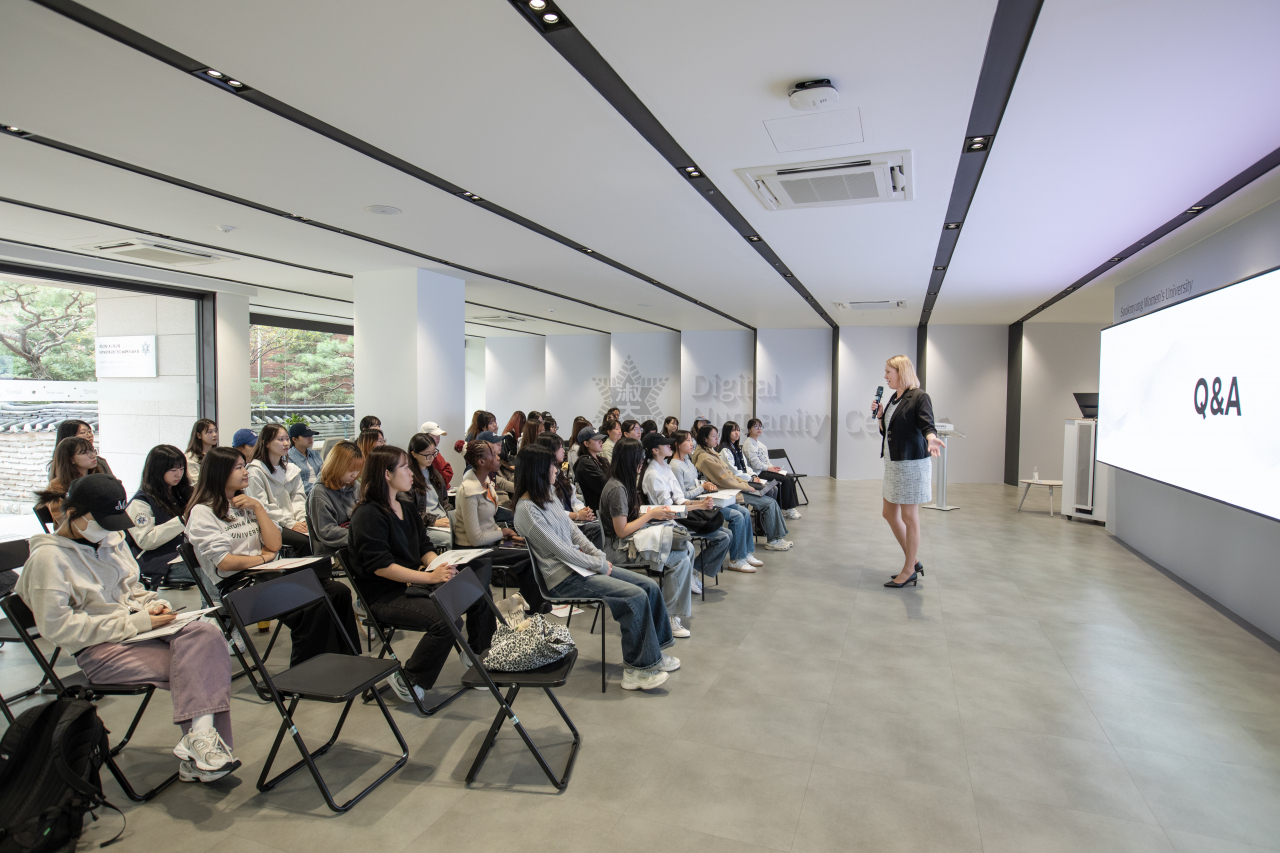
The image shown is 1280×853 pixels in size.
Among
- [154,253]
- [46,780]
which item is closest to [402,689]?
[46,780]

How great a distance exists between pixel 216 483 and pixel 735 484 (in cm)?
456

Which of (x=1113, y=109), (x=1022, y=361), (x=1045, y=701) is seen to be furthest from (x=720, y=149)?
(x=1022, y=361)

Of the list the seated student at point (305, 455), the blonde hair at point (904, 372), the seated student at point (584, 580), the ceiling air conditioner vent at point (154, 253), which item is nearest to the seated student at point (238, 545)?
the seated student at point (584, 580)

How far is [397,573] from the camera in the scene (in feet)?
11.2

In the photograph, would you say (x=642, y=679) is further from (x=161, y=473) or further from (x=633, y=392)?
(x=633, y=392)

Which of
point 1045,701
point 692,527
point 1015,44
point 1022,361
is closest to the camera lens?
point 1015,44

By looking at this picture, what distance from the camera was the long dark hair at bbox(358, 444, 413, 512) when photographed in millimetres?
3490

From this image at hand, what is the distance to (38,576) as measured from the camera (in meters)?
2.58

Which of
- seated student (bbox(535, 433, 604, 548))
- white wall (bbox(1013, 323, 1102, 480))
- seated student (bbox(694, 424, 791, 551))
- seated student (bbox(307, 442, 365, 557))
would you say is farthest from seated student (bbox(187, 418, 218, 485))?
white wall (bbox(1013, 323, 1102, 480))

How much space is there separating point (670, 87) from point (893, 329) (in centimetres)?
1114

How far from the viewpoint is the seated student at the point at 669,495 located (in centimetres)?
515

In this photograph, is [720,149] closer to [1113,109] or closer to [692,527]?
[1113,109]

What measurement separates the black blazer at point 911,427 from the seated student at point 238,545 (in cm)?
424

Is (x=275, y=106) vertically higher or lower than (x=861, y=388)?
higher
